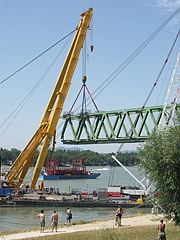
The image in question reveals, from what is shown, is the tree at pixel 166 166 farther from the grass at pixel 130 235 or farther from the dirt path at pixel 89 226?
the dirt path at pixel 89 226

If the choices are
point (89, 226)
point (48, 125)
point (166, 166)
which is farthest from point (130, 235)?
point (48, 125)

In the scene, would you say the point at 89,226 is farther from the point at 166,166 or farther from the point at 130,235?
the point at 166,166

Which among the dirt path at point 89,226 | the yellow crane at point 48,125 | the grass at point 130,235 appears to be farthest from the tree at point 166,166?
the yellow crane at point 48,125

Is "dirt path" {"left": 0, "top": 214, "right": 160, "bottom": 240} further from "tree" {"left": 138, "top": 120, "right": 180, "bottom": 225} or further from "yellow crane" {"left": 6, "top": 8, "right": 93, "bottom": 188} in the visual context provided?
"yellow crane" {"left": 6, "top": 8, "right": 93, "bottom": 188}

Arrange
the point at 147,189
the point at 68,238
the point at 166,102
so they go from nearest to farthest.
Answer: the point at 68,238 < the point at 147,189 < the point at 166,102

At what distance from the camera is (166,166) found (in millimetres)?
20500

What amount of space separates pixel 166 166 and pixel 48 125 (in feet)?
102

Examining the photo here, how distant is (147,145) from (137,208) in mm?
25589

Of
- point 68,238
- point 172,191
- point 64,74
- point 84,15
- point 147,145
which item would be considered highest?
point 84,15

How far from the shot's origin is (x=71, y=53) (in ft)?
171

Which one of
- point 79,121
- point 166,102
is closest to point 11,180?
point 79,121

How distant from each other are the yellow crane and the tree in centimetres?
2896

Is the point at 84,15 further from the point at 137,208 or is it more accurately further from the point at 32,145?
the point at 137,208

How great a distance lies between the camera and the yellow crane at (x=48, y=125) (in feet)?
163
